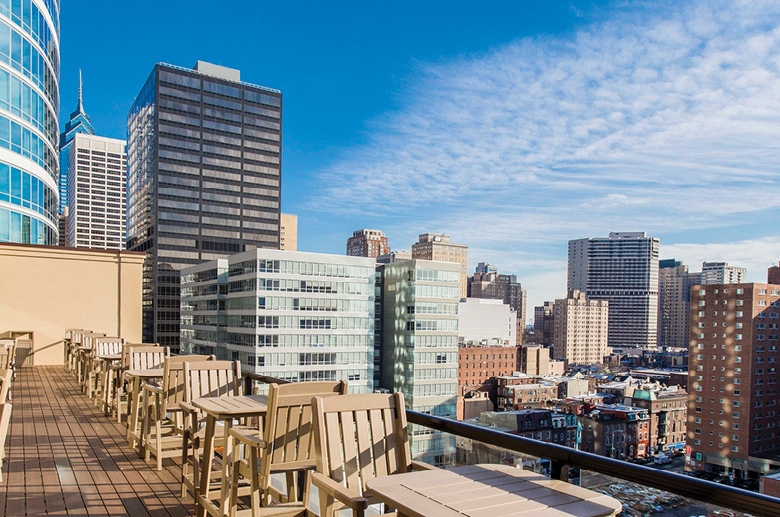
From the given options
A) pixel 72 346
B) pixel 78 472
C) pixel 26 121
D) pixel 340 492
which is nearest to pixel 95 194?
pixel 26 121

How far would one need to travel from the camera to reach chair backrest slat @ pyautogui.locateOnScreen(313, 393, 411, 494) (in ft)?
8.08

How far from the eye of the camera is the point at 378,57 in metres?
122

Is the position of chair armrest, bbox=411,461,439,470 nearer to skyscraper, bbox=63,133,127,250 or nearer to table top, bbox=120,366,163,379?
table top, bbox=120,366,163,379

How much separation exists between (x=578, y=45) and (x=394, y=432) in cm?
12884

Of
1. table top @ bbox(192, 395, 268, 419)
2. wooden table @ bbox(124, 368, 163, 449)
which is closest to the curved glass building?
wooden table @ bbox(124, 368, 163, 449)

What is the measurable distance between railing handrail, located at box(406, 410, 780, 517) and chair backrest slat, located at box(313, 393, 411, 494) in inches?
15.5

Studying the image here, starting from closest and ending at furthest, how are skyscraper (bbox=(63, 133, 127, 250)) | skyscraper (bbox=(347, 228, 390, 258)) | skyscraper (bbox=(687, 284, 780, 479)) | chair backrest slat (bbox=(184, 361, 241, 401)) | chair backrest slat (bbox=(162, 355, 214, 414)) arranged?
chair backrest slat (bbox=(184, 361, 241, 401))
chair backrest slat (bbox=(162, 355, 214, 414))
skyscraper (bbox=(687, 284, 780, 479))
skyscraper (bbox=(347, 228, 390, 258))
skyscraper (bbox=(63, 133, 127, 250))

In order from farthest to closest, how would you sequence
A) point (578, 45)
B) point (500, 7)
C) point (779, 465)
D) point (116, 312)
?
point (578, 45) → point (500, 7) → point (779, 465) → point (116, 312)

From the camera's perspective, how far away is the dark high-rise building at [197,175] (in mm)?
87938

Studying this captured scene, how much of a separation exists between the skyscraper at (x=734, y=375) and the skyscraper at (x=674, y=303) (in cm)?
9808

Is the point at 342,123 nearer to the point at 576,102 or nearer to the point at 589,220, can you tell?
the point at 576,102

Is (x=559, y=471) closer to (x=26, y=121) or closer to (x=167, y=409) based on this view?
(x=167, y=409)

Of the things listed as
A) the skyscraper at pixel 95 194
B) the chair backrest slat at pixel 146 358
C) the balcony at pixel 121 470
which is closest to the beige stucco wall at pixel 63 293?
the balcony at pixel 121 470

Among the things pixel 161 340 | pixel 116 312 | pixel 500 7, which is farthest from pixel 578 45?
pixel 116 312
